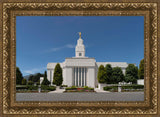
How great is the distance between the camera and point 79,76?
2666cm

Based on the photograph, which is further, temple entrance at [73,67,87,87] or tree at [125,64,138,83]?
temple entrance at [73,67,87,87]

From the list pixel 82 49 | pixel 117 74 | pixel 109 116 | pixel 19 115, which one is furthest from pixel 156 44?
pixel 82 49

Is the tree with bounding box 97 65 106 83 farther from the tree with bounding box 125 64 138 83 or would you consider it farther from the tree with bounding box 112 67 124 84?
the tree with bounding box 125 64 138 83

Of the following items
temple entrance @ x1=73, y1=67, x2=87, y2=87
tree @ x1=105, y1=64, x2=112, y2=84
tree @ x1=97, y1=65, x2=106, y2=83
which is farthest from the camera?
temple entrance @ x1=73, y1=67, x2=87, y2=87

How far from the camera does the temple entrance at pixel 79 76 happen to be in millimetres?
26344

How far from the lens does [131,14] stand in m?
3.95

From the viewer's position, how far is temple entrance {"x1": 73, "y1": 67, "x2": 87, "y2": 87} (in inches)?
1037

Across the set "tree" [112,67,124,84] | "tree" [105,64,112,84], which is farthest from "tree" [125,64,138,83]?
"tree" [105,64,112,84]

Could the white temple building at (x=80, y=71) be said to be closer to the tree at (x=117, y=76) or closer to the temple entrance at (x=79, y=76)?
the temple entrance at (x=79, y=76)

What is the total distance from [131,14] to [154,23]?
0.75 metres

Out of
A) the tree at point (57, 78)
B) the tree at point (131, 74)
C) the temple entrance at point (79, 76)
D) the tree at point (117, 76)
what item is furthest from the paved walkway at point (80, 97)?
the temple entrance at point (79, 76)

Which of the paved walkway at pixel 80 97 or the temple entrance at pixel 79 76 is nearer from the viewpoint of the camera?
the paved walkway at pixel 80 97

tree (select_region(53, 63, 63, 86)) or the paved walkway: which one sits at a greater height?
the paved walkway

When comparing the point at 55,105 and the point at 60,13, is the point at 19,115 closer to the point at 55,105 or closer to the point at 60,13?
the point at 55,105
